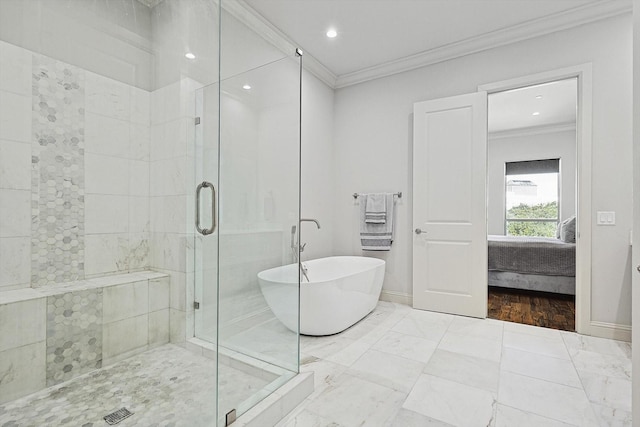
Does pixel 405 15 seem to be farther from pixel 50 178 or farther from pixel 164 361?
pixel 164 361

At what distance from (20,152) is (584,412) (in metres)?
3.01

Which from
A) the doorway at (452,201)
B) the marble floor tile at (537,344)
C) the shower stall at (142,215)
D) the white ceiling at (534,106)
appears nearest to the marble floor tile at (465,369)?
the marble floor tile at (537,344)

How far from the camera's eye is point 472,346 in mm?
2463

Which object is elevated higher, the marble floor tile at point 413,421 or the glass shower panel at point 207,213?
the glass shower panel at point 207,213

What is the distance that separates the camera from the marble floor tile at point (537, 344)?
2.36 meters

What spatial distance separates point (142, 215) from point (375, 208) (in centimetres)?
236

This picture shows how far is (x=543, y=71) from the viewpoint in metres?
2.91

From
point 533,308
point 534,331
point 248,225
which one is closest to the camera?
point 248,225

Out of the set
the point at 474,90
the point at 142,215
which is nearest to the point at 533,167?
the point at 474,90

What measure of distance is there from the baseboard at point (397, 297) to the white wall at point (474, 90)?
5 cm

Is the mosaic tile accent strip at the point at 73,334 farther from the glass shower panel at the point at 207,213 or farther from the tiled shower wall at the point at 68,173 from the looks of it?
the glass shower panel at the point at 207,213

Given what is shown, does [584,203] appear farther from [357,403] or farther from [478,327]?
[357,403]

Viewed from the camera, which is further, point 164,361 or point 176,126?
point 176,126

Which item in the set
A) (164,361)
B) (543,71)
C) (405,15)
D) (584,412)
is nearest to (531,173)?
(543,71)
